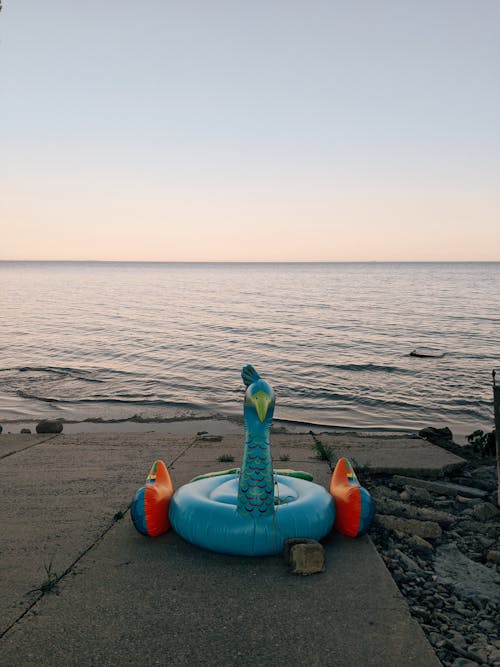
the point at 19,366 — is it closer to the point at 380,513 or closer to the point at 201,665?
the point at 380,513

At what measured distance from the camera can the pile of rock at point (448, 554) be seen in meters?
3.66

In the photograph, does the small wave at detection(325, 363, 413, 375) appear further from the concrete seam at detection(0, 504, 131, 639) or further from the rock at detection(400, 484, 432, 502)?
the concrete seam at detection(0, 504, 131, 639)

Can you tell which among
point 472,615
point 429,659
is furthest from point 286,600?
point 472,615

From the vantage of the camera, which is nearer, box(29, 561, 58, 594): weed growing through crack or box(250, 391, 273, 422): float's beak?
box(29, 561, 58, 594): weed growing through crack

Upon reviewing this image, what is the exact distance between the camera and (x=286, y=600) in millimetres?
3990

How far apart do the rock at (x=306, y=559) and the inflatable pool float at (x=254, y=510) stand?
265mm

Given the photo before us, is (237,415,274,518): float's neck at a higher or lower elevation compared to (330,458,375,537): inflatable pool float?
higher

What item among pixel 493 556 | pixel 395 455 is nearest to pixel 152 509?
pixel 493 556

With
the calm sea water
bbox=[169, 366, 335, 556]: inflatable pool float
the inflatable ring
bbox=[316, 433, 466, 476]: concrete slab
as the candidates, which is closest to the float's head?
bbox=[169, 366, 335, 556]: inflatable pool float

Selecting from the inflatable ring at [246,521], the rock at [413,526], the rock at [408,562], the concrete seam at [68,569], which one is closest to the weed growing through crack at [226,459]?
the concrete seam at [68,569]

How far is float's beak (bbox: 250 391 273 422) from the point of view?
4.95 metres

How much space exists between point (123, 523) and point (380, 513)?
2871 mm

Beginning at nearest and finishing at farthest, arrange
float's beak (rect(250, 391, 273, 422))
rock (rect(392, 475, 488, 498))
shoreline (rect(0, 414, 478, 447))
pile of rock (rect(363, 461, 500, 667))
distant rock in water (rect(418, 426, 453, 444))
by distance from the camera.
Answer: pile of rock (rect(363, 461, 500, 667)) < float's beak (rect(250, 391, 273, 422)) < rock (rect(392, 475, 488, 498)) < distant rock in water (rect(418, 426, 453, 444)) < shoreline (rect(0, 414, 478, 447))

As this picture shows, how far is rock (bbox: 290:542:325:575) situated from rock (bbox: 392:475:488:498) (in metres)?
2.79
